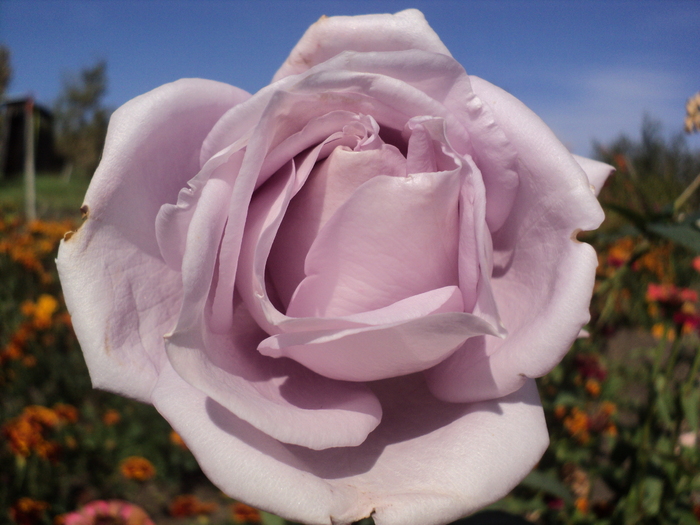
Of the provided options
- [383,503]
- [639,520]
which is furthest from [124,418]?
[383,503]

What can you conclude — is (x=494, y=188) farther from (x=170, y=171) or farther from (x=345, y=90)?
(x=170, y=171)

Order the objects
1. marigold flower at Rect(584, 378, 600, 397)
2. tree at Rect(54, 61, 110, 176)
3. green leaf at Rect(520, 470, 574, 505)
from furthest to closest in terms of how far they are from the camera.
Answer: tree at Rect(54, 61, 110, 176)
marigold flower at Rect(584, 378, 600, 397)
green leaf at Rect(520, 470, 574, 505)

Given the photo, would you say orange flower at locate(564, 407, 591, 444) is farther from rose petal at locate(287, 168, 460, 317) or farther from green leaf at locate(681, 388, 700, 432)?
rose petal at locate(287, 168, 460, 317)

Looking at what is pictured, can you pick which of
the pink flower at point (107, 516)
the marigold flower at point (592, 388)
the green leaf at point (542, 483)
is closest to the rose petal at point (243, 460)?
the green leaf at point (542, 483)

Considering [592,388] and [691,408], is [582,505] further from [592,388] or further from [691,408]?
[592,388]

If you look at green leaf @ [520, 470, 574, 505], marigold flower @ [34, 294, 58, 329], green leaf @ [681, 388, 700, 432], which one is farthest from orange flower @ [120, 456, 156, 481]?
green leaf @ [681, 388, 700, 432]

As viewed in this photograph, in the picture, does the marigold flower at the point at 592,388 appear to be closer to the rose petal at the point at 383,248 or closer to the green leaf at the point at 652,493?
the green leaf at the point at 652,493
